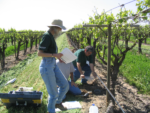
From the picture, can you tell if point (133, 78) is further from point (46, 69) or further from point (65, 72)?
point (46, 69)

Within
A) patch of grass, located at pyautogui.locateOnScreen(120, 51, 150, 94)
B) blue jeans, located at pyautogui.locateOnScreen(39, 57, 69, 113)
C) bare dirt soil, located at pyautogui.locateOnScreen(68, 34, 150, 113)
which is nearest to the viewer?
blue jeans, located at pyautogui.locateOnScreen(39, 57, 69, 113)

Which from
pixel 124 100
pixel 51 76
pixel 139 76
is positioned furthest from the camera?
pixel 139 76

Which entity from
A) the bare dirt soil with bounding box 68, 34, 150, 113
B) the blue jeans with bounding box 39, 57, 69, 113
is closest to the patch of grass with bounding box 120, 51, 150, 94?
the bare dirt soil with bounding box 68, 34, 150, 113

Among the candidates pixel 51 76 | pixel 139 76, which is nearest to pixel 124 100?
pixel 139 76

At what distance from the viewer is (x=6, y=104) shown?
2965 mm

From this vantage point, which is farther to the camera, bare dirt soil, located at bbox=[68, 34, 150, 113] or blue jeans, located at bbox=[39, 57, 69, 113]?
bare dirt soil, located at bbox=[68, 34, 150, 113]

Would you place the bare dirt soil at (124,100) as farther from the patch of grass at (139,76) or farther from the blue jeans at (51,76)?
the blue jeans at (51,76)

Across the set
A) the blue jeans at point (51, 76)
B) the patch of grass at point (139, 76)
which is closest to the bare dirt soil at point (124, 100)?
the patch of grass at point (139, 76)

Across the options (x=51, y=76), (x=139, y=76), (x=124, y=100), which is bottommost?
(x=124, y=100)

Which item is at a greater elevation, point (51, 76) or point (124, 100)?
point (51, 76)

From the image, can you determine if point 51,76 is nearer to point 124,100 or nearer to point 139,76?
point 124,100

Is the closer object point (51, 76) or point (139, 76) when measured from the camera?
point (51, 76)

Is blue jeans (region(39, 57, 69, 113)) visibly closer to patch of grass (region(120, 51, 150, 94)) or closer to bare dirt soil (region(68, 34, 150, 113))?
bare dirt soil (region(68, 34, 150, 113))

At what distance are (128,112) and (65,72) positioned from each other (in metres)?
1.74
